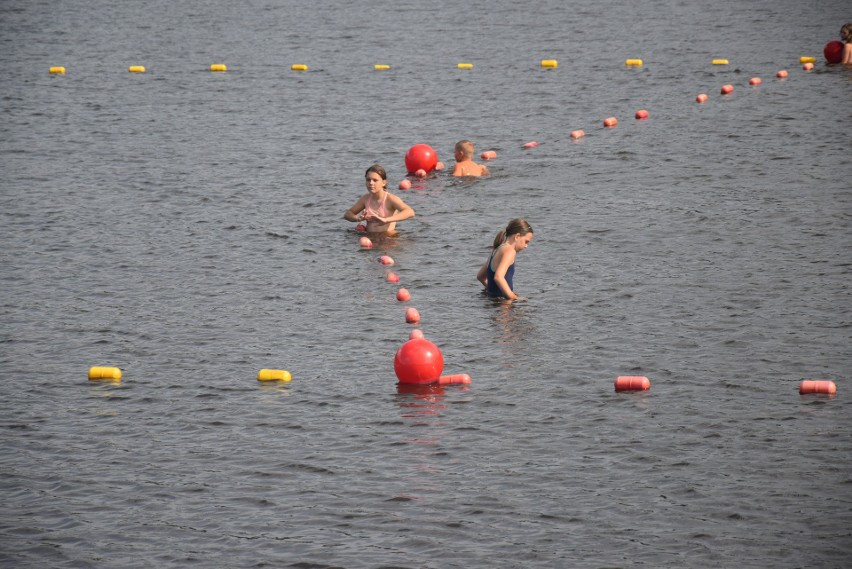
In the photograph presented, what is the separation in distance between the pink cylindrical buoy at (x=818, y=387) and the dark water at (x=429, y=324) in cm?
20

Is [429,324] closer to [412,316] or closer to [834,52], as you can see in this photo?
[412,316]

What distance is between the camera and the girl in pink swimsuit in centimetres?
2177

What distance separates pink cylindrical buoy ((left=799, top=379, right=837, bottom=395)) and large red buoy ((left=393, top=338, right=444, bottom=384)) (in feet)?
13.7

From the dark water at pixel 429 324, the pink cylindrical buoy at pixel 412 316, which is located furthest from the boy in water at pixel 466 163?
the pink cylindrical buoy at pixel 412 316

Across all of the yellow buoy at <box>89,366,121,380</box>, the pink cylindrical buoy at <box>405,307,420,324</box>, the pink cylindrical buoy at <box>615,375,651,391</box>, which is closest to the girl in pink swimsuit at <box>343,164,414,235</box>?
the pink cylindrical buoy at <box>405,307,420,324</box>

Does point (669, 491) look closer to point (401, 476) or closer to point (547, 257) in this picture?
point (401, 476)

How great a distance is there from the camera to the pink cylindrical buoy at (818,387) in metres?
14.1

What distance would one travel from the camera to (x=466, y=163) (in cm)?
2550

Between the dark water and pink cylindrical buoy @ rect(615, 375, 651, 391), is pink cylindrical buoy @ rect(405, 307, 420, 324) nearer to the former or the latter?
the dark water

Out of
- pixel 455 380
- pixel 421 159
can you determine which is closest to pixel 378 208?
pixel 421 159

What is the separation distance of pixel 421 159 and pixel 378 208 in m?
3.93

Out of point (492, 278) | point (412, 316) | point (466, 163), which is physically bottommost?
point (412, 316)

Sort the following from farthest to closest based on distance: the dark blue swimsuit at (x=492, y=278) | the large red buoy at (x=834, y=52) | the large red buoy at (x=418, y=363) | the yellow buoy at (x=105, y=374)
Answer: the large red buoy at (x=834, y=52) → the dark blue swimsuit at (x=492, y=278) → the yellow buoy at (x=105, y=374) → the large red buoy at (x=418, y=363)

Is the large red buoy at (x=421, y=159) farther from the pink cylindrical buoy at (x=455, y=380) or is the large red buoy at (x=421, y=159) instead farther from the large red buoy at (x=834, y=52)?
the large red buoy at (x=834, y=52)
